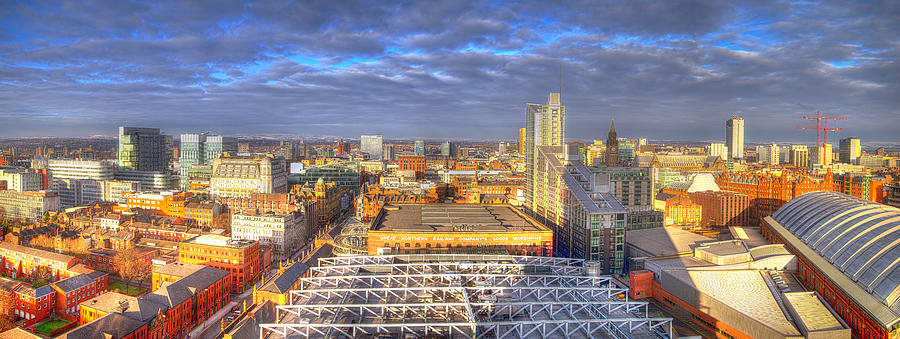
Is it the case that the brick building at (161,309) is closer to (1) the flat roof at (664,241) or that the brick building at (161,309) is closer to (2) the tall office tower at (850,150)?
(1) the flat roof at (664,241)

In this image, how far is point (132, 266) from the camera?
48000 mm

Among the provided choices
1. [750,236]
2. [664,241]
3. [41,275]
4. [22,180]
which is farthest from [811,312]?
[22,180]

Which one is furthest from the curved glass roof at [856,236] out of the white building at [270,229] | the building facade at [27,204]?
the building facade at [27,204]

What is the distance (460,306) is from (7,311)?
36.1 m

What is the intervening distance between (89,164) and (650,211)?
104 metres

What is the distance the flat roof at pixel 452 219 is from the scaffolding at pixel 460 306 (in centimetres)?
1618

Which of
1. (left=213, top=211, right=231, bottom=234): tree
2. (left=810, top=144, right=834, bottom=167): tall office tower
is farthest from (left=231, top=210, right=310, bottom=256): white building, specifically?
(left=810, top=144, right=834, bottom=167): tall office tower

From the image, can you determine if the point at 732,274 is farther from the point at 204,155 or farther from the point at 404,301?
the point at 204,155

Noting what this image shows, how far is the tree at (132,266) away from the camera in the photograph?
47.9m

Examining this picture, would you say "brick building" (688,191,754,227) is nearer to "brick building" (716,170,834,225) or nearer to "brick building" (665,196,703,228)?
"brick building" (665,196,703,228)

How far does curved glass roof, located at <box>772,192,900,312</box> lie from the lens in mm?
29500

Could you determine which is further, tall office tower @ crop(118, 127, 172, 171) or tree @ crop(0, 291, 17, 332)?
tall office tower @ crop(118, 127, 172, 171)

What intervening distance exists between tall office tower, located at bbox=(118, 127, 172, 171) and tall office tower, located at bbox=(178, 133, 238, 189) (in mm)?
6702

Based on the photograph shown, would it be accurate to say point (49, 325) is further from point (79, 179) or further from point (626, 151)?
point (626, 151)
